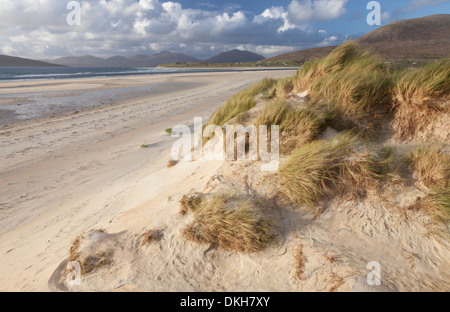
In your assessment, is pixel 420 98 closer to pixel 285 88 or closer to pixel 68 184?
pixel 285 88

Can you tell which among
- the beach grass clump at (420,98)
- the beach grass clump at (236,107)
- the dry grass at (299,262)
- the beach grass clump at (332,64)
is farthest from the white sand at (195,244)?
the beach grass clump at (332,64)

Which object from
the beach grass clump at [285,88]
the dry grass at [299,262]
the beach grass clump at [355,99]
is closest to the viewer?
the dry grass at [299,262]

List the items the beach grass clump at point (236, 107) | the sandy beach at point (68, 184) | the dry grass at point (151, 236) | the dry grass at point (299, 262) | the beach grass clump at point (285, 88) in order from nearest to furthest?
the dry grass at point (299, 262) < the dry grass at point (151, 236) < the sandy beach at point (68, 184) < the beach grass clump at point (236, 107) < the beach grass clump at point (285, 88)

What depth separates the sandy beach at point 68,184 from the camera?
3.55m

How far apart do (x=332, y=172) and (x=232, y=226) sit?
1.57 m

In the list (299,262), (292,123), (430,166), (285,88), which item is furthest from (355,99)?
(299,262)

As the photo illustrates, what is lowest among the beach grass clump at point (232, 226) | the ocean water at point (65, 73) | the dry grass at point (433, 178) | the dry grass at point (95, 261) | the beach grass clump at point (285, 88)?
the dry grass at point (95, 261)

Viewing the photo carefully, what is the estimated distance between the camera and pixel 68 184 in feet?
19.6

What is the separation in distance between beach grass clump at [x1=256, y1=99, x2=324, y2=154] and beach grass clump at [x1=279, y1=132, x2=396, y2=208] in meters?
0.51

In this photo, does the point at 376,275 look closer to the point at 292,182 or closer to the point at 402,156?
the point at 292,182

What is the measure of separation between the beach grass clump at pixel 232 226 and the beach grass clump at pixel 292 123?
142 centimetres

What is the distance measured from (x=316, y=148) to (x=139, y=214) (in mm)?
2708

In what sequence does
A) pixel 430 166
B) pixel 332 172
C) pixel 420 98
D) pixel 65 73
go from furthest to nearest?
pixel 65 73 < pixel 420 98 < pixel 332 172 < pixel 430 166

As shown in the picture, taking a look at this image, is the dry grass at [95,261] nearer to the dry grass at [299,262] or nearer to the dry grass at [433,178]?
the dry grass at [299,262]
